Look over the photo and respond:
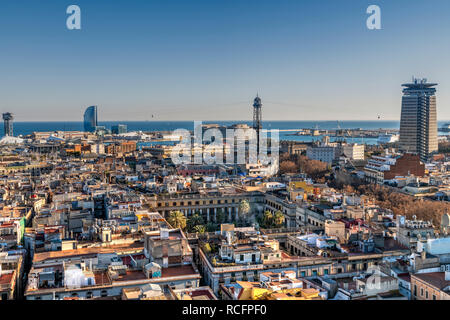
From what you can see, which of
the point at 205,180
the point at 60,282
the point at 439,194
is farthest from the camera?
the point at 205,180

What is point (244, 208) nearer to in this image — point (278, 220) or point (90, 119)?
point (278, 220)

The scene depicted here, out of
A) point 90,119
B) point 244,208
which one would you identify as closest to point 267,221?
point 244,208

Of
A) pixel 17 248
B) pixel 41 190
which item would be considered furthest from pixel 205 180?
pixel 17 248

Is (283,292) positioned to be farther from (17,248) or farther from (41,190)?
(41,190)

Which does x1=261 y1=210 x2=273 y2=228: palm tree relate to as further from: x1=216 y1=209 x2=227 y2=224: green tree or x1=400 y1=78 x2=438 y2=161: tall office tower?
x1=400 y1=78 x2=438 y2=161: tall office tower
